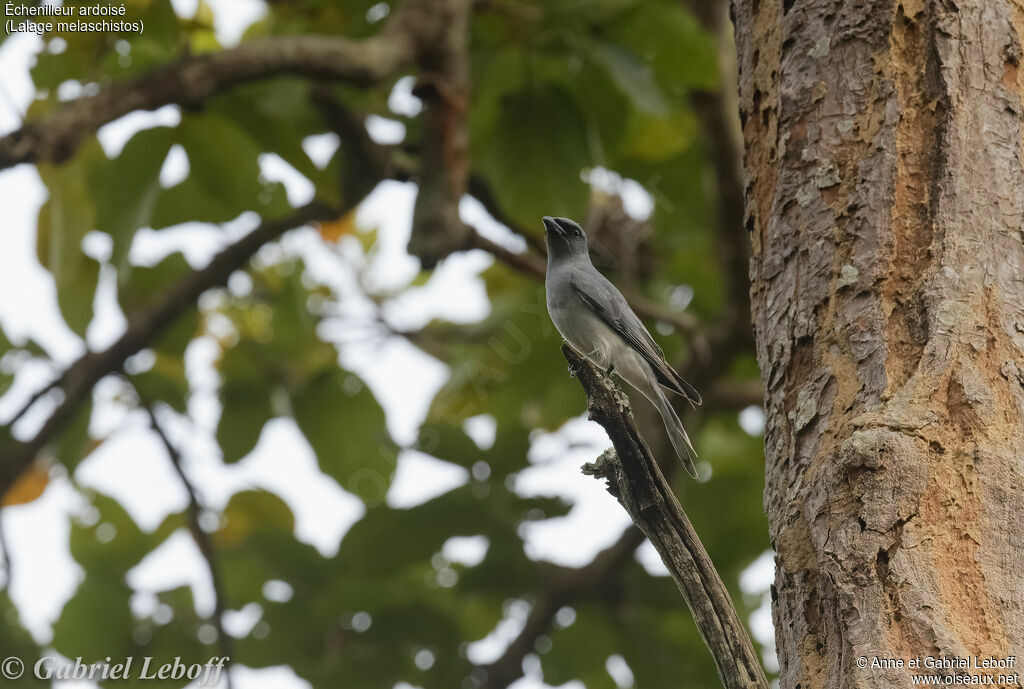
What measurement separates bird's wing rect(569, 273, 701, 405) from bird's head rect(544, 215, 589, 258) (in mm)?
340

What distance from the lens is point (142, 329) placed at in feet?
18.6

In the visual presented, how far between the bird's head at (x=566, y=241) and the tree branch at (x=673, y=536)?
8.82ft

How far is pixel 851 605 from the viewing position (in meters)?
2.30

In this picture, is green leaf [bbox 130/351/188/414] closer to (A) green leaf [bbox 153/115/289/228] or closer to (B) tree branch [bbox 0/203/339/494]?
(B) tree branch [bbox 0/203/339/494]

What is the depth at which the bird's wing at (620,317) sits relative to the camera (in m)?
4.40

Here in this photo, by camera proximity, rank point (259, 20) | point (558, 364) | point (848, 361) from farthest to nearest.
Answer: point (259, 20) → point (558, 364) → point (848, 361)

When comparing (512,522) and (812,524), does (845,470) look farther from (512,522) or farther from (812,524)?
(512,522)

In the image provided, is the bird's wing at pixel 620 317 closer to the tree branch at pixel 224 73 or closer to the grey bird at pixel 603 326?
the grey bird at pixel 603 326

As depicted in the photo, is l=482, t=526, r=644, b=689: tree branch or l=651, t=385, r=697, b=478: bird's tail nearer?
l=651, t=385, r=697, b=478: bird's tail

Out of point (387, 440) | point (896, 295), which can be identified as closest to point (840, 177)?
point (896, 295)

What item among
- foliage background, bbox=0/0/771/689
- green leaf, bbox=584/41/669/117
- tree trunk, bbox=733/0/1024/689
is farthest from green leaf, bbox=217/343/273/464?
tree trunk, bbox=733/0/1024/689

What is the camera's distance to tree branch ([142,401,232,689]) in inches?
210

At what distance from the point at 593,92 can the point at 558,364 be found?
1375mm

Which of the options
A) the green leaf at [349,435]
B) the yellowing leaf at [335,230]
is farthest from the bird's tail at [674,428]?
the yellowing leaf at [335,230]
